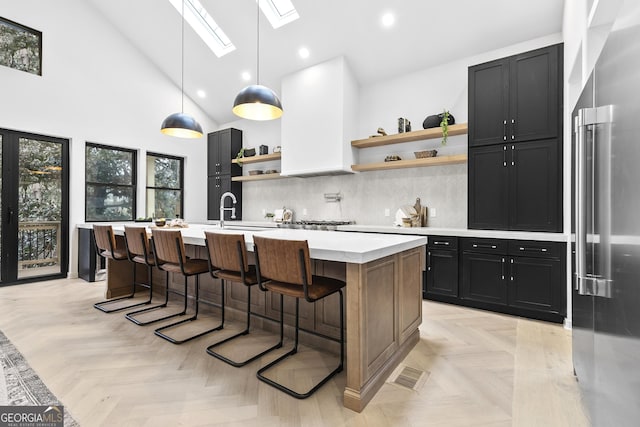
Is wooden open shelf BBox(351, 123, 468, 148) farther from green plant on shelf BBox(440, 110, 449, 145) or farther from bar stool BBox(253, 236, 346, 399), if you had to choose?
bar stool BBox(253, 236, 346, 399)

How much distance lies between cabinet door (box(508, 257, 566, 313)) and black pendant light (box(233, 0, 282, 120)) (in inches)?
114

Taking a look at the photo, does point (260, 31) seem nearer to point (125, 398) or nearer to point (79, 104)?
point (79, 104)

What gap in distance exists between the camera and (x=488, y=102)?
11.9 ft

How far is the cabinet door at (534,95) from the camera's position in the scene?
3237 mm

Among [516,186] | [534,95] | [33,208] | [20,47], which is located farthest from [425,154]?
[20,47]

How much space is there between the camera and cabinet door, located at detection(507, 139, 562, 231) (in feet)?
10.5

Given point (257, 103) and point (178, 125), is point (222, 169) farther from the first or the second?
point (257, 103)

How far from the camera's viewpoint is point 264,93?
2969 millimetres

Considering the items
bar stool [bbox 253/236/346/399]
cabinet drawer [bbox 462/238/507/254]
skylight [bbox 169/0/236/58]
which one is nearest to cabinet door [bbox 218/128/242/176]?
skylight [bbox 169/0/236/58]

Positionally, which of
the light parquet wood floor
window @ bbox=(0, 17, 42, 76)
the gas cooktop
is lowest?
the light parquet wood floor

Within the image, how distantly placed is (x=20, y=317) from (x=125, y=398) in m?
2.34

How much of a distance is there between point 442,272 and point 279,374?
2411 mm

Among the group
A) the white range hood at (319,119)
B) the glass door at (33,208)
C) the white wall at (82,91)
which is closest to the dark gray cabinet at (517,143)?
the white range hood at (319,119)

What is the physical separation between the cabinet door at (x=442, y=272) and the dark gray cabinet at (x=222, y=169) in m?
4.28
